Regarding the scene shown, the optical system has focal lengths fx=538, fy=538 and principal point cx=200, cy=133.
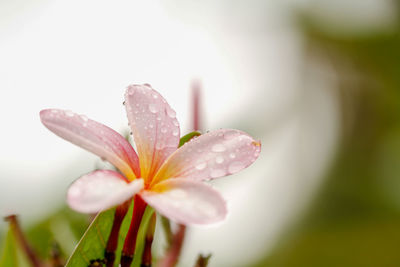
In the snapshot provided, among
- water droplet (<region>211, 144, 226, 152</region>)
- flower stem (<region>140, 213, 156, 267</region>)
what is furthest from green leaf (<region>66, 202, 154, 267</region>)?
water droplet (<region>211, 144, 226, 152</region>)

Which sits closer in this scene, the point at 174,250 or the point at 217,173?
the point at 217,173

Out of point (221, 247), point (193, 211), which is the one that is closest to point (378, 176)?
point (221, 247)

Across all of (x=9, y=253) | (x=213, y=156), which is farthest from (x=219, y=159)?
(x=9, y=253)

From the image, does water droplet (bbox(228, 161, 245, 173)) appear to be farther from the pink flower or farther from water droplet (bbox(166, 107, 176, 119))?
water droplet (bbox(166, 107, 176, 119))

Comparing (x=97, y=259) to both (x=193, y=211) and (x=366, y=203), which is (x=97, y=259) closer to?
(x=193, y=211)

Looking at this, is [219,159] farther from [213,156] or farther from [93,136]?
[93,136]

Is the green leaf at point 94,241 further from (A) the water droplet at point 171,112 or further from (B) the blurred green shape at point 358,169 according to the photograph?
(B) the blurred green shape at point 358,169
